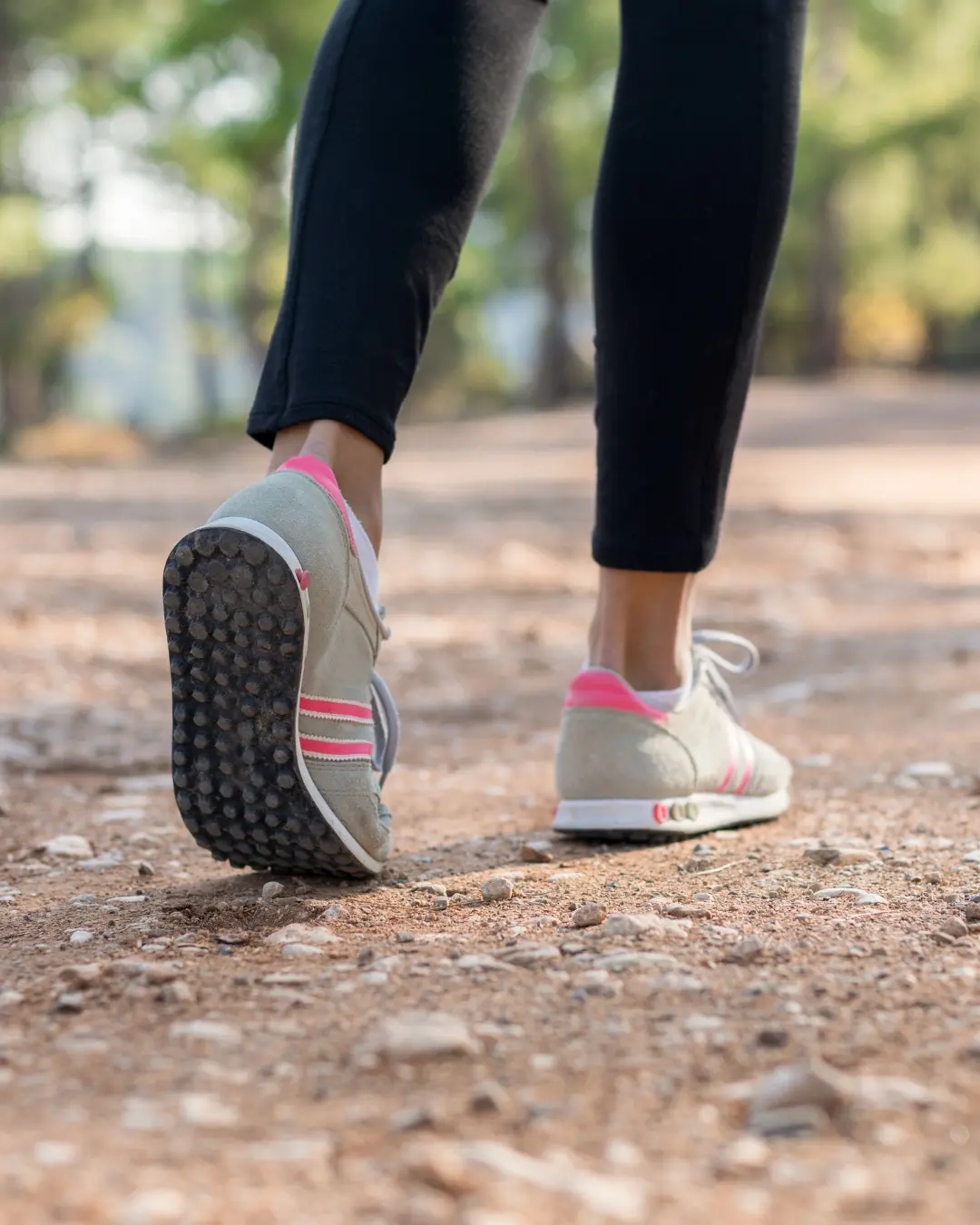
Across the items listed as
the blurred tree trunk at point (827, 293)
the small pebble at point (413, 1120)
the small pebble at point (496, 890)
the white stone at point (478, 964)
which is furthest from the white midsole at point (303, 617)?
the blurred tree trunk at point (827, 293)

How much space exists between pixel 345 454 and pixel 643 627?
0.33m

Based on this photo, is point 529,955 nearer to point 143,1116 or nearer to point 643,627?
point 143,1116

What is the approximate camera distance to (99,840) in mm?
1383

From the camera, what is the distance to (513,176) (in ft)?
61.8

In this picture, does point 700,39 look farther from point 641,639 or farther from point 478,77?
point 641,639

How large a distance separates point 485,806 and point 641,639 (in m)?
0.33

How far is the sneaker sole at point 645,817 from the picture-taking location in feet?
4.26

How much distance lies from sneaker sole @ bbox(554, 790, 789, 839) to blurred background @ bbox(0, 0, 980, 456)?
10624mm

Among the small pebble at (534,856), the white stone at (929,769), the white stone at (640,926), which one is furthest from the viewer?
the white stone at (929,769)

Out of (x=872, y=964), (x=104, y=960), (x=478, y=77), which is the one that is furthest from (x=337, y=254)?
(x=872, y=964)

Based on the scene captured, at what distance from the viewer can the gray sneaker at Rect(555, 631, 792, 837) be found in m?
1.29

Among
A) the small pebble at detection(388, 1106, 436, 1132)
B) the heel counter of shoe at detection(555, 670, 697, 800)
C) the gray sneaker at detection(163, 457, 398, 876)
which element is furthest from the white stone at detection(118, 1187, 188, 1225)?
the heel counter of shoe at detection(555, 670, 697, 800)

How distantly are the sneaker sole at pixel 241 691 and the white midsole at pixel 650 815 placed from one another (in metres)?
0.28

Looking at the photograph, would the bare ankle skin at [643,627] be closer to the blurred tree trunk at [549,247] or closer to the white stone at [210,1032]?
the white stone at [210,1032]
